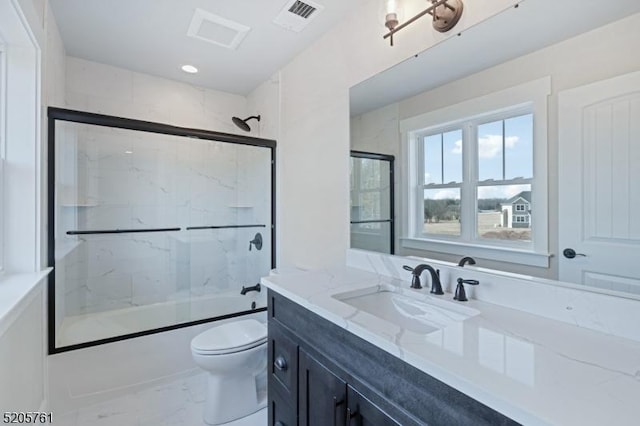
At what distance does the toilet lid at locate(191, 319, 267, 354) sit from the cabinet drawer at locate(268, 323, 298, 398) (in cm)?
45

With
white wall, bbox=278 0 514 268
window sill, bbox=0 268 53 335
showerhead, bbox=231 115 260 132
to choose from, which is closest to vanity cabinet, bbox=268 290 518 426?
white wall, bbox=278 0 514 268

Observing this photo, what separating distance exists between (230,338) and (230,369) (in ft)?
0.58

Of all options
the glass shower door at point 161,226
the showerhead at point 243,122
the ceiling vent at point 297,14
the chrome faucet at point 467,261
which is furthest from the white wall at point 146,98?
the chrome faucet at point 467,261

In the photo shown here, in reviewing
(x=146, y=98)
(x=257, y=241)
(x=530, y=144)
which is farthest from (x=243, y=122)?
(x=530, y=144)

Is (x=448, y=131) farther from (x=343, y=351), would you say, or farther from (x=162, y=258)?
(x=162, y=258)

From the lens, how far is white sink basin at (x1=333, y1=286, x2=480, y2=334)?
3.74 ft

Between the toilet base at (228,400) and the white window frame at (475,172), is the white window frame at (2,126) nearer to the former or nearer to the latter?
the toilet base at (228,400)

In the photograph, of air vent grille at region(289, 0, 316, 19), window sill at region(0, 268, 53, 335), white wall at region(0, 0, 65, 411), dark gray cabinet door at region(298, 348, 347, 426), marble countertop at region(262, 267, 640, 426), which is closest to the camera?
marble countertop at region(262, 267, 640, 426)

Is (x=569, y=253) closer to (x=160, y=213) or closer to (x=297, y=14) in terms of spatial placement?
(x=297, y=14)

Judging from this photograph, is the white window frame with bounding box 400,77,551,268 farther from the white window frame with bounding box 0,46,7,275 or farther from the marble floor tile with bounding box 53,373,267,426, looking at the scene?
the white window frame with bounding box 0,46,7,275

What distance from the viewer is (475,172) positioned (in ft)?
4.30

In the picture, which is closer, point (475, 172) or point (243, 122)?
point (475, 172)

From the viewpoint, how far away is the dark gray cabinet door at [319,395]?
102cm

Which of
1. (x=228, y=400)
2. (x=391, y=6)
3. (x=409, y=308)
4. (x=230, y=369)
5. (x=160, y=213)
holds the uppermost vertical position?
(x=391, y=6)
